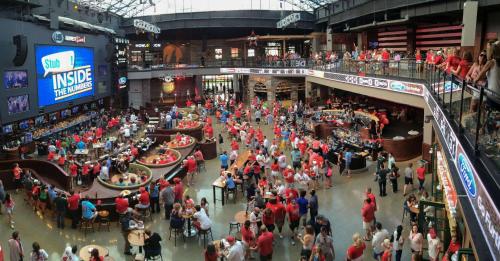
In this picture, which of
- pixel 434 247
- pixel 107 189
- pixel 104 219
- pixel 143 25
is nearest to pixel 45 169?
pixel 107 189

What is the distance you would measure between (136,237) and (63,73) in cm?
1897

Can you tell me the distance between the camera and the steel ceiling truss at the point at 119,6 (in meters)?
33.5

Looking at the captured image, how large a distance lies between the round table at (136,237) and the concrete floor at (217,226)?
788mm

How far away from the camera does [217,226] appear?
45.2ft

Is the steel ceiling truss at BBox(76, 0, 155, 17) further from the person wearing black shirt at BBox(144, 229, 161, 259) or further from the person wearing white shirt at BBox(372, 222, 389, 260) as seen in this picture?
the person wearing white shirt at BBox(372, 222, 389, 260)

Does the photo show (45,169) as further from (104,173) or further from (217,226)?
(217,226)

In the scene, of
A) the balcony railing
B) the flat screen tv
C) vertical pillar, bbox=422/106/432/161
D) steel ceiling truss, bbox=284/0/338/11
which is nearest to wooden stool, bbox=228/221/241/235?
the balcony railing

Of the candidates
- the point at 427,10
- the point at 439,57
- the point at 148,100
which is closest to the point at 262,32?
the point at 148,100

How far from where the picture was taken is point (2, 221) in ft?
48.3

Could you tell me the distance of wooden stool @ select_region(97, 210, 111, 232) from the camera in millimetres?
13656

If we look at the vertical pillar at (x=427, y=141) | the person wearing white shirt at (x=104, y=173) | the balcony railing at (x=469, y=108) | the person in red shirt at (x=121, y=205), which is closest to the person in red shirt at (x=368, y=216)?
the balcony railing at (x=469, y=108)

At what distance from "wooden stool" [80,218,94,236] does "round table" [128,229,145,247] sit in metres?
2.51

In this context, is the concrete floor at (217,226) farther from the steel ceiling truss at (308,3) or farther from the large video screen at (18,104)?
the steel ceiling truss at (308,3)

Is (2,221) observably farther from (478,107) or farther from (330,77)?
(330,77)
